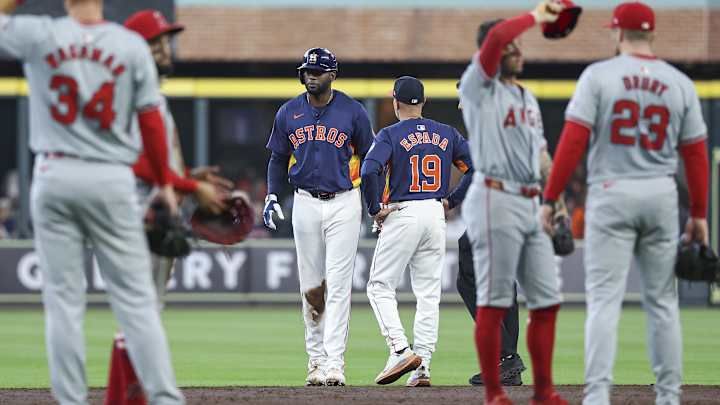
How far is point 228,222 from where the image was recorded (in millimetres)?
8164

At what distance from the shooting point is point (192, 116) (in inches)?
1084

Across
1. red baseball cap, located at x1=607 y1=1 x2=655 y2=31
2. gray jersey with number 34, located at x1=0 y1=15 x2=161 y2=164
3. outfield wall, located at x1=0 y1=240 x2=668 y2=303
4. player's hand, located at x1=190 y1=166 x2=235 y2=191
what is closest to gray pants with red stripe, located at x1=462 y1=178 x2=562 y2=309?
red baseball cap, located at x1=607 y1=1 x2=655 y2=31

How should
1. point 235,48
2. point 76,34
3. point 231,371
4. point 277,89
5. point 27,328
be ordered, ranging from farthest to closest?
1. point 235,48
2. point 277,89
3. point 27,328
4. point 231,371
5. point 76,34

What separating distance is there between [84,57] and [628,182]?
2964 mm

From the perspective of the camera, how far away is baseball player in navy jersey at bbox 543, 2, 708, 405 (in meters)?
7.74

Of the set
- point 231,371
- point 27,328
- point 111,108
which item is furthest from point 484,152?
point 27,328

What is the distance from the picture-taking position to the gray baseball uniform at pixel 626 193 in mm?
7734

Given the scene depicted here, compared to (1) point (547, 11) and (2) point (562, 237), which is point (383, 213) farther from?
(1) point (547, 11)

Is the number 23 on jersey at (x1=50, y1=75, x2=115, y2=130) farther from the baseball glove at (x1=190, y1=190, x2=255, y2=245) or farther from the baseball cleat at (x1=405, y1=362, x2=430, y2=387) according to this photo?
the baseball cleat at (x1=405, y1=362, x2=430, y2=387)

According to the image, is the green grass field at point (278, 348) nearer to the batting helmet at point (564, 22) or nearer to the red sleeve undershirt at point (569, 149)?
the red sleeve undershirt at point (569, 149)

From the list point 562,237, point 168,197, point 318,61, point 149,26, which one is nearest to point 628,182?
point 562,237

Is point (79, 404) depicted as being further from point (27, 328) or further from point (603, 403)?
point (27, 328)

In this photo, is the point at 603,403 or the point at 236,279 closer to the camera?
the point at 603,403

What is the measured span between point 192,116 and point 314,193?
16.9 metres
